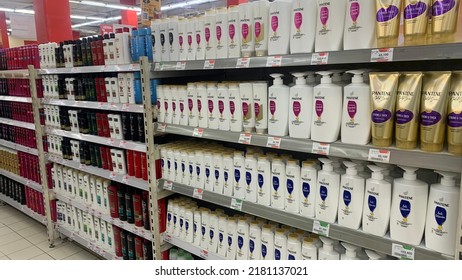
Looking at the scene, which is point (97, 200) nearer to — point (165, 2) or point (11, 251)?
point (11, 251)

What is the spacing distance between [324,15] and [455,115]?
0.68 m

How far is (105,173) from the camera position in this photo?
291 centimetres

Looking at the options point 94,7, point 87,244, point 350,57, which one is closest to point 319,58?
point 350,57

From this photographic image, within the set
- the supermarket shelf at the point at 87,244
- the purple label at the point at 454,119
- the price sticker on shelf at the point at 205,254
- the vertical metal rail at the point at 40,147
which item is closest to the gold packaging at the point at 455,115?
the purple label at the point at 454,119

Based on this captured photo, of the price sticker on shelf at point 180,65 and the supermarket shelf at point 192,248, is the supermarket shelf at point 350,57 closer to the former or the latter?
the price sticker on shelf at point 180,65

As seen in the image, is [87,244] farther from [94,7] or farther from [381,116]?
[94,7]

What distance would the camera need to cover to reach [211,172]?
2145 mm

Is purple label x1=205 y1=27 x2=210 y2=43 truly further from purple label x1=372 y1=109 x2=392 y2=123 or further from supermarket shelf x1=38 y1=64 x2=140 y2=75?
purple label x1=372 y1=109 x2=392 y2=123

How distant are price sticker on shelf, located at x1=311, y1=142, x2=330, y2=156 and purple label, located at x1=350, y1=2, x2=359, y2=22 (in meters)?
0.57

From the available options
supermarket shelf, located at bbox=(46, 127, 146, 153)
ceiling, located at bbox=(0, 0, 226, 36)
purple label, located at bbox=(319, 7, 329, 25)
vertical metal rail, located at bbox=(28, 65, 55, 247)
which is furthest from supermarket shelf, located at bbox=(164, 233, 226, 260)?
ceiling, located at bbox=(0, 0, 226, 36)

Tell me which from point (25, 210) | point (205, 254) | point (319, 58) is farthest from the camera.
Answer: point (25, 210)

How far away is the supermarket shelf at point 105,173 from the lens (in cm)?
260

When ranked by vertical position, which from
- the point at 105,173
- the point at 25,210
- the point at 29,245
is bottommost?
the point at 29,245

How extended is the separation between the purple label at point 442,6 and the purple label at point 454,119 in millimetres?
370
